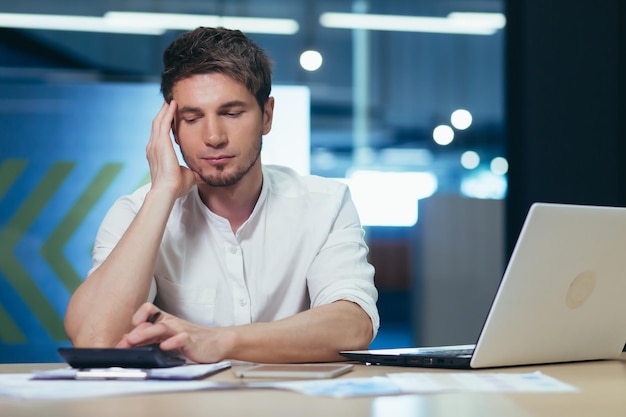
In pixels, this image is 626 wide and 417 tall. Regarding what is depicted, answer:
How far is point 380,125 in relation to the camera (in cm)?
482

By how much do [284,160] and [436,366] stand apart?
120 inches

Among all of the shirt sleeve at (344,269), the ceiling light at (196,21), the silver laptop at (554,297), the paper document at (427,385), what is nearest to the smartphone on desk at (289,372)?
the paper document at (427,385)

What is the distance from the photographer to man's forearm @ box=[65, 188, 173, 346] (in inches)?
70.2

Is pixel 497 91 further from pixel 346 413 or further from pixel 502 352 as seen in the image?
pixel 346 413

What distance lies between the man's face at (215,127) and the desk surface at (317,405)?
3.00 feet

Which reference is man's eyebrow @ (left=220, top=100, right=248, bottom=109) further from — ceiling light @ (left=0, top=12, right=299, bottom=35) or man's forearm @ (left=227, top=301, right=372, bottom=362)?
ceiling light @ (left=0, top=12, right=299, bottom=35)

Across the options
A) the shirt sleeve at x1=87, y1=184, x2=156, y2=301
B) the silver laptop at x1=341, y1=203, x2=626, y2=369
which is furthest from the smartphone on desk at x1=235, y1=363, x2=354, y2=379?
the shirt sleeve at x1=87, y1=184, x2=156, y2=301

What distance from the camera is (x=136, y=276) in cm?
183

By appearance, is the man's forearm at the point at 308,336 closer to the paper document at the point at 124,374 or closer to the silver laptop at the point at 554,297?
the silver laptop at the point at 554,297

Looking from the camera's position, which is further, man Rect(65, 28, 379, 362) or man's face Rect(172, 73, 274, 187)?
man's face Rect(172, 73, 274, 187)

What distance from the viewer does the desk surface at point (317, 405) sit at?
100 centimetres

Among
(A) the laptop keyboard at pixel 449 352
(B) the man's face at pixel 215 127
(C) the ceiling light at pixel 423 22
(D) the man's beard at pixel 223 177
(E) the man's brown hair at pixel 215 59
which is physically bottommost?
(A) the laptop keyboard at pixel 449 352

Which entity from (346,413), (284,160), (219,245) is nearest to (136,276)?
(219,245)

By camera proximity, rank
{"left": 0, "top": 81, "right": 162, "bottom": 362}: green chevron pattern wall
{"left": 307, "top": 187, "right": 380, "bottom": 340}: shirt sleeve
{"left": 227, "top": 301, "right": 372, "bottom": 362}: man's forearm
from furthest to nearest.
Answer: {"left": 0, "top": 81, "right": 162, "bottom": 362}: green chevron pattern wall < {"left": 307, "top": 187, "right": 380, "bottom": 340}: shirt sleeve < {"left": 227, "top": 301, "right": 372, "bottom": 362}: man's forearm
